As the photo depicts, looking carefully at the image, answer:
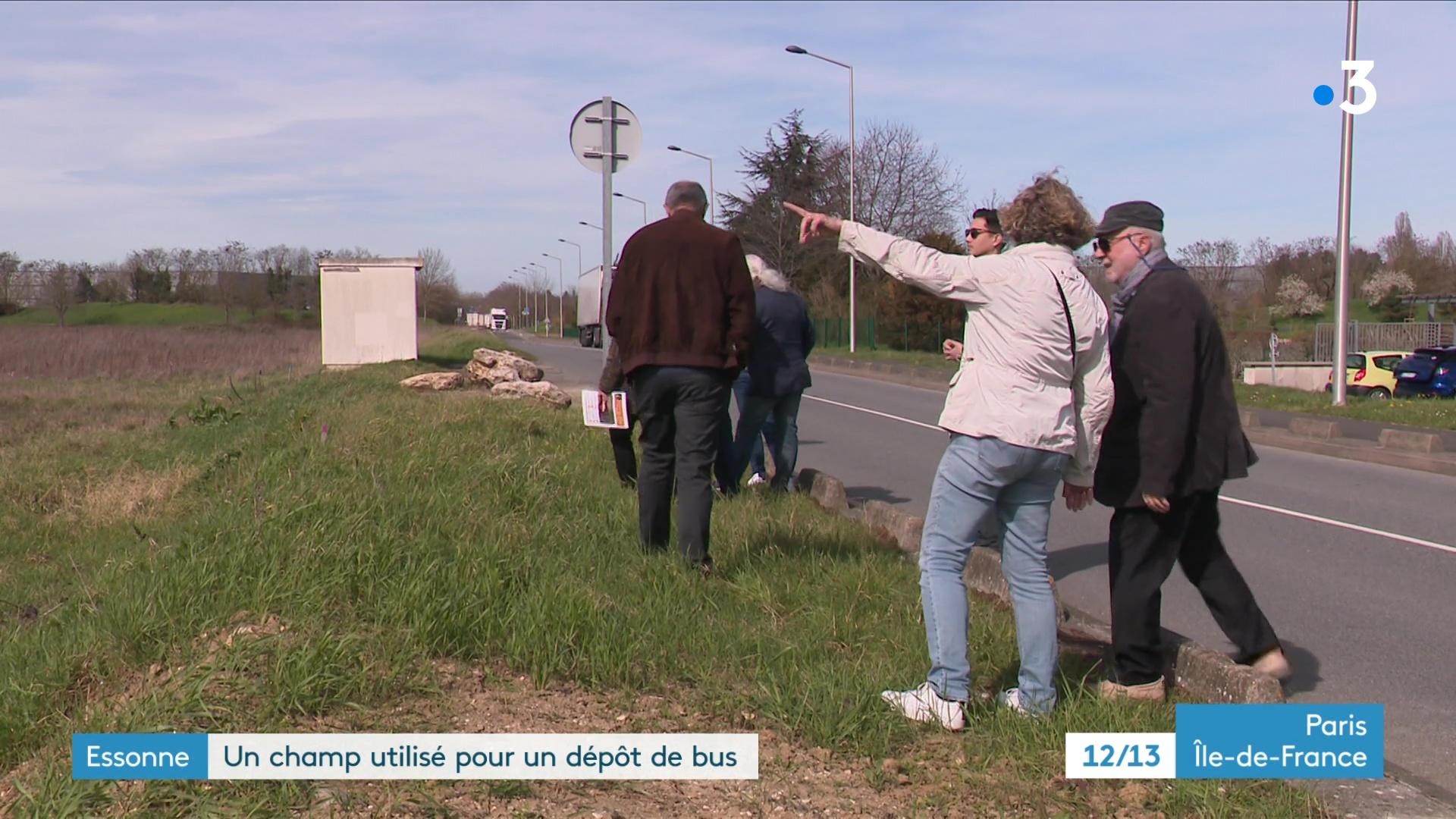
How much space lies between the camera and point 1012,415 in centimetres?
387

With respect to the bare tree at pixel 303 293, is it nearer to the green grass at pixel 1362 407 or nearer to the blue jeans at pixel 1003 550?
the green grass at pixel 1362 407

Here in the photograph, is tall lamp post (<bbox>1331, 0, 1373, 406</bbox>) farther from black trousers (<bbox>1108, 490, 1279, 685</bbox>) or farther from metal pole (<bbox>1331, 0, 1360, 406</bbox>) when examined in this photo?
black trousers (<bbox>1108, 490, 1279, 685</bbox>)

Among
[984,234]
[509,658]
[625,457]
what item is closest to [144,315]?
[625,457]

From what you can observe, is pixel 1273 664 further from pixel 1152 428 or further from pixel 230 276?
pixel 230 276

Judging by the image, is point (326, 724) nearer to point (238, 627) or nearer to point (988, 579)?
point (238, 627)

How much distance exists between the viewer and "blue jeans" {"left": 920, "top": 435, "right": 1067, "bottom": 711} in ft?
12.9

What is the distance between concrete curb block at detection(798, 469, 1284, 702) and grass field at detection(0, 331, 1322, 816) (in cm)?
25

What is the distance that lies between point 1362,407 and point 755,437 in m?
13.9

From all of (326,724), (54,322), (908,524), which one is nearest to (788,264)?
(54,322)

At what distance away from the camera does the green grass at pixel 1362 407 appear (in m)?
17.2

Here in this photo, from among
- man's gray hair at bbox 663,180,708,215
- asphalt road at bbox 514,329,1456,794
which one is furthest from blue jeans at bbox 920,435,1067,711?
man's gray hair at bbox 663,180,708,215

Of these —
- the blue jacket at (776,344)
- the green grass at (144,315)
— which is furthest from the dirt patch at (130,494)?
the green grass at (144,315)

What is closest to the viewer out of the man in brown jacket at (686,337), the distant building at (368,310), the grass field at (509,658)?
the grass field at (509,658)
